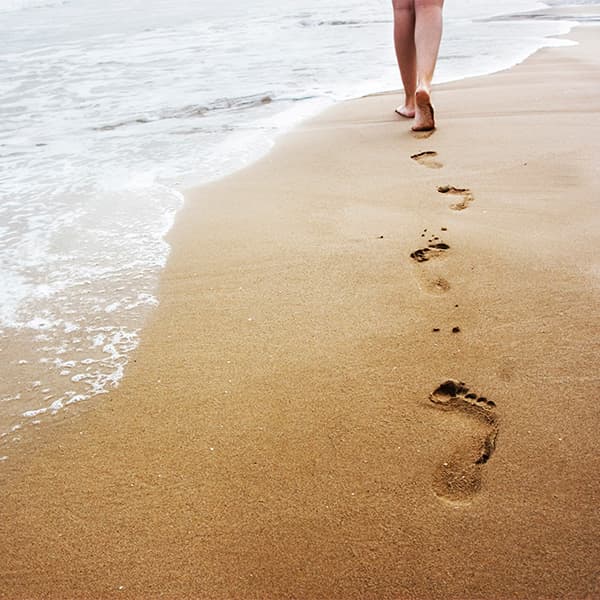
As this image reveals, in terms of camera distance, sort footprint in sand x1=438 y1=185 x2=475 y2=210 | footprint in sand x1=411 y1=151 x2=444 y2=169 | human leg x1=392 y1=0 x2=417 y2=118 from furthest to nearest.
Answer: human leg x1=392 y1=0 x2=417 y2=118 → footprint in sand x1=411 y1=151 x2=444 y2=169 → footprint in sand x1=438 y1=185 x2=475 y2=210

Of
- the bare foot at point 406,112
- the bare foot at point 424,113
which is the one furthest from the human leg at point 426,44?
the bare foot at point 406,112

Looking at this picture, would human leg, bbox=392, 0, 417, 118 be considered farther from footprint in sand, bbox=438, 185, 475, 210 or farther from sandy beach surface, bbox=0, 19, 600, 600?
sandy beach surface, bbox=0, 19, 600, 600

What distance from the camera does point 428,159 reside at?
2482 millimetres

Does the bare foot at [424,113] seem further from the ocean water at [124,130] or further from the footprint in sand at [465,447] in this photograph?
the footprint in sand at [465,447]

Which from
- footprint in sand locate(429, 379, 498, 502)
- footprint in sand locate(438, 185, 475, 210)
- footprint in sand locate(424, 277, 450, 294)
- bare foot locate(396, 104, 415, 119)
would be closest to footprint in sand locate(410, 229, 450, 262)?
footprint in sand locate(424, 277, 450, 294)

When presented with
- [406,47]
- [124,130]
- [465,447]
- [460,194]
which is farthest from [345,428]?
[124,130]

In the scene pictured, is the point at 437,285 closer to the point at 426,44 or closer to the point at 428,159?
the point at 428,159

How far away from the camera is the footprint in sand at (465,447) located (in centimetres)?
97

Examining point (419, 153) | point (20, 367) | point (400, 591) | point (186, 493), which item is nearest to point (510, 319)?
point (400, 591)

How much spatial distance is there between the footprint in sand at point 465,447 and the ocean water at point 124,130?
0.78m

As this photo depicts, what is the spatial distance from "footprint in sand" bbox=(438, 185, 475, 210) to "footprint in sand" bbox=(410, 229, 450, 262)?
31 centimetres

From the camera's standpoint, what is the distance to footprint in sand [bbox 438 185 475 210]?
6.63 feet

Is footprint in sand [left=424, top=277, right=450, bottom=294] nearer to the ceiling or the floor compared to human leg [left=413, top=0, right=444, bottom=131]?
nearer to the floor

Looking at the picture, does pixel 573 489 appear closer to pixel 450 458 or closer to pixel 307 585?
pixel 450 458
